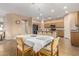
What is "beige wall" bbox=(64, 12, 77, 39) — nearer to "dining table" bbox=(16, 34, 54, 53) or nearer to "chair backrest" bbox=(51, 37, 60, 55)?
"chair backrest" bbox=(51, 37, 60, 55)

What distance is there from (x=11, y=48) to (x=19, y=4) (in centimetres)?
97

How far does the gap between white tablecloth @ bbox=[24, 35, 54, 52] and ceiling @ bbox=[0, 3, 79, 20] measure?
489mm

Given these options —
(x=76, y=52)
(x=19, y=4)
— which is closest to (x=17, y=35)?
(x=19, y=4)

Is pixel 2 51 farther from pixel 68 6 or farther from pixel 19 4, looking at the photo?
pixel 68 6

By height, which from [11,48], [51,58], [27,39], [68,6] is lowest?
[51,58]

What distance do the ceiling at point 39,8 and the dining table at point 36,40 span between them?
0.47 metres

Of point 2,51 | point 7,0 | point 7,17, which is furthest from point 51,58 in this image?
point 7,0

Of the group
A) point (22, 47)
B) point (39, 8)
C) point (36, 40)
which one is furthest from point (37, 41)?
point (39, 8)

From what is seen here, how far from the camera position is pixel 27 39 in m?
2.90

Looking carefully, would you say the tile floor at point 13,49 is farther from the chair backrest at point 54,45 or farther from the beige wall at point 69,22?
the beige wall at point 69,22

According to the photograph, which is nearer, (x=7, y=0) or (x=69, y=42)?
(x=7, y=0)

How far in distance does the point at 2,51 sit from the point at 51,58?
1073mm

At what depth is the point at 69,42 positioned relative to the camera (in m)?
2.99

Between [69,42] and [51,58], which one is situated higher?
[69,42]
